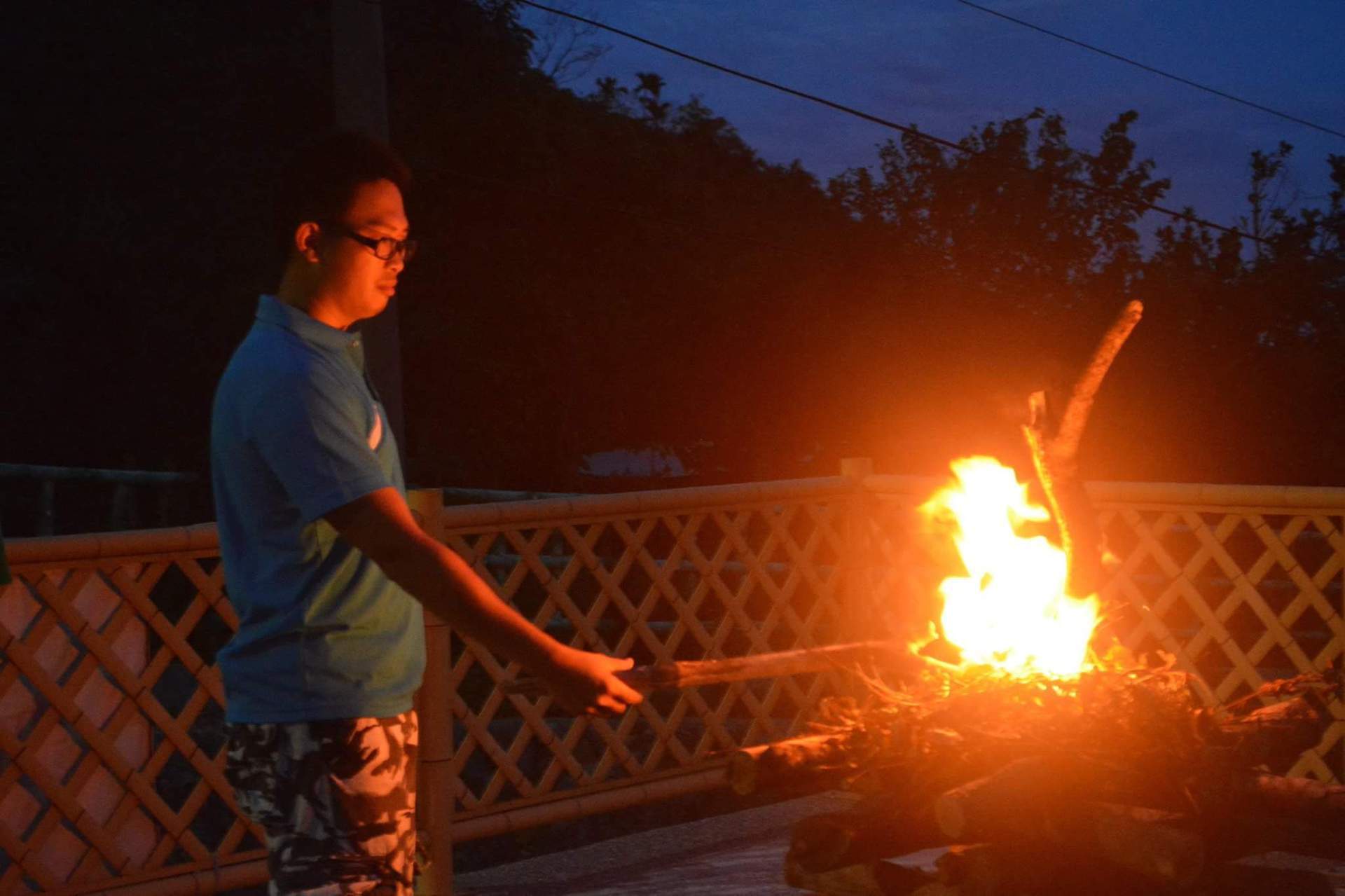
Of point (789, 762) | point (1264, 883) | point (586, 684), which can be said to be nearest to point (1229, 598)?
point (1264, 883)

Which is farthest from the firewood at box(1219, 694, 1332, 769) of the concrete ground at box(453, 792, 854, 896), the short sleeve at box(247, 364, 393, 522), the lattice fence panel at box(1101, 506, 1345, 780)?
the short sleeve at box(247, 364, 393, 522)

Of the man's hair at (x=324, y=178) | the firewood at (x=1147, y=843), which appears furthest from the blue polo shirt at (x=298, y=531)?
the firewood at (x=1147, y=843)

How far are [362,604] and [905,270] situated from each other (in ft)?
60.4

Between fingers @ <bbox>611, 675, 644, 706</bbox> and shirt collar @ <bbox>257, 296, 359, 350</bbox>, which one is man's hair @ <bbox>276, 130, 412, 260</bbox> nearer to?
shirt collar @ <bbox>257, 296, 359, 350</bbox>

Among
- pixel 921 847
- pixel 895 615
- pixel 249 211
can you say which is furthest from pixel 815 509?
pixel 249 211

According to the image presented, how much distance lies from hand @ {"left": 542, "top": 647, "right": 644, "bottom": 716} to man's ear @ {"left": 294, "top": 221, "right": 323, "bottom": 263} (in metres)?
0.61

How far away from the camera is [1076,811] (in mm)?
2605

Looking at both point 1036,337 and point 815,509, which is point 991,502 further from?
point 1036,337

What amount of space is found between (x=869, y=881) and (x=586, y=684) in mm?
1099

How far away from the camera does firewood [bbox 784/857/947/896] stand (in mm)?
2656

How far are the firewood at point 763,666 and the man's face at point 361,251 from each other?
60 cm

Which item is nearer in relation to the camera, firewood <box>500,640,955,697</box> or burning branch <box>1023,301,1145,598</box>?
firewood <box>500,640,955,697</box>

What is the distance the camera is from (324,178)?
1.94m

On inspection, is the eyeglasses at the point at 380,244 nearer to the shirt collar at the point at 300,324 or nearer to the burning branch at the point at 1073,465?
the shirt collar at the point at 300,324
